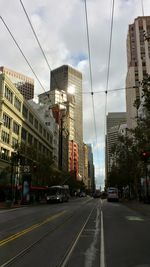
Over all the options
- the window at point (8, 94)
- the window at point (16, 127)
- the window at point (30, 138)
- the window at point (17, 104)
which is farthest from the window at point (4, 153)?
the window at point (30, 138)

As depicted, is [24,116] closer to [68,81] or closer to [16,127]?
[16,127]

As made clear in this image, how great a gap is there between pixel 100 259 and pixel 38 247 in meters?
2.55

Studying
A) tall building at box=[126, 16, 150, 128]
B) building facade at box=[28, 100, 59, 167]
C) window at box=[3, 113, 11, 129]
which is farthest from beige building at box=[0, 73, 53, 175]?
tall building at box=[126, 16, 150, 128]

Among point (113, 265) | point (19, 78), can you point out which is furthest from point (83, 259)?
point (19, 78)

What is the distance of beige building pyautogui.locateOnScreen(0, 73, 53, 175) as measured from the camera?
6269 cm

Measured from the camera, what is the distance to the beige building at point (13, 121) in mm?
62688

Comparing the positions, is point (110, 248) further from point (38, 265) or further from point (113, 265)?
point (38, 265)

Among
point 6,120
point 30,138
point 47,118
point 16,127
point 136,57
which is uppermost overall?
point 136,57

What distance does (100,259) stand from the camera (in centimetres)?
842

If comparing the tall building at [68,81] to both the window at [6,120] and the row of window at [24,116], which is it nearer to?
the window at [6,120]

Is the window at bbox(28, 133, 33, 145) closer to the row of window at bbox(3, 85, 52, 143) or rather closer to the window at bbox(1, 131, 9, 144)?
the row of window at bbox(3, 85, 52, 143)

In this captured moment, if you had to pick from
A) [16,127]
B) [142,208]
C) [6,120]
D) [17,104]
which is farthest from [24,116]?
[142,208]

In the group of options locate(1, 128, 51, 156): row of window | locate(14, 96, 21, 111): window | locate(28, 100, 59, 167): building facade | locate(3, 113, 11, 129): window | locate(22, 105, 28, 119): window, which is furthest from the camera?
locate(28, 100, 59, 167): building facade

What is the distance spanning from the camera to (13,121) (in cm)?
7019
